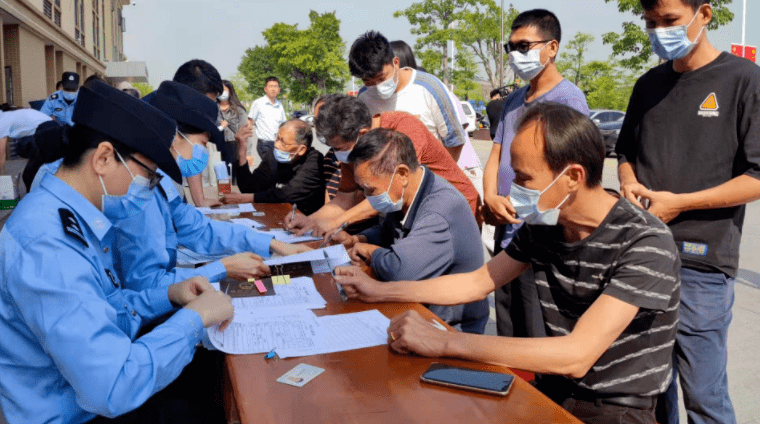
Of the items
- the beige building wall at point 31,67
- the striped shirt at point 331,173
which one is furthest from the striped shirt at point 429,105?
the beige building wall at point 31,67

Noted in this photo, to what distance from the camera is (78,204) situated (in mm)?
1508

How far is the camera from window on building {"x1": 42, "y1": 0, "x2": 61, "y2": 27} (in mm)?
15039

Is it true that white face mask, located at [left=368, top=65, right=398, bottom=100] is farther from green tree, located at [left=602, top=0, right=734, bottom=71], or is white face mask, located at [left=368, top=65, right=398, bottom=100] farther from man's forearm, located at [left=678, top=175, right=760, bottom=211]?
green tree, located at [left=602, top=0, right=734, bottom=71]

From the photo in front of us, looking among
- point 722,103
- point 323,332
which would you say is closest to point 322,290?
point 323,332

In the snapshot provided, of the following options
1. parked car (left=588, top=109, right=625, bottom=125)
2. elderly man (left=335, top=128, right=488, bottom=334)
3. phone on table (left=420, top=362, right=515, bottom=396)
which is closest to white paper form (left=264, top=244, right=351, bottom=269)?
elderly man (left=335, top=128, right=488, bottom=334)

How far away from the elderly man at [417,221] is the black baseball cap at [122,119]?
3.08ft

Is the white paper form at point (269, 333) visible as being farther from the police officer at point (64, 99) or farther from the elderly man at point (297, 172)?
the police officer at point (64, 99)

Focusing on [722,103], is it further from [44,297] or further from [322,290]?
[44,297]

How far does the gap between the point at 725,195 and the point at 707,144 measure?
0.18 meters

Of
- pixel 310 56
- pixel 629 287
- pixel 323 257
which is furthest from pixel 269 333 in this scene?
pixel 310 56

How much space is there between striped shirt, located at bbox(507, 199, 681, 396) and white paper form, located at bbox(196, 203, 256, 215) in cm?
276

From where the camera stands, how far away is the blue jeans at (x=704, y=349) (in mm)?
1910

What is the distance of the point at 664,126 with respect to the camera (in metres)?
2.06

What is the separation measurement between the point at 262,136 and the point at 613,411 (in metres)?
7.44
